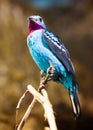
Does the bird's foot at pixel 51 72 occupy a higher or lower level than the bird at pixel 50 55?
lower

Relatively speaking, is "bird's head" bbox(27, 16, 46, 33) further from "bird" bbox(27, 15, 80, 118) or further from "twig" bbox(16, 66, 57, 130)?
"twig" bbox(16, 66, 57, 130)

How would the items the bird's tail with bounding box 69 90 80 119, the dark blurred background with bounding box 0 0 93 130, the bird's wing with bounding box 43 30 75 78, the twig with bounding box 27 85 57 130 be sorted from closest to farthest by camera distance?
the twig with bounding box 27 85 57 130
the bird's tail with bounding box 69 90 80 119
the bird's wing with bounding box 43 30 75 78
the dark blurred background with bounding box 0 0 93 130

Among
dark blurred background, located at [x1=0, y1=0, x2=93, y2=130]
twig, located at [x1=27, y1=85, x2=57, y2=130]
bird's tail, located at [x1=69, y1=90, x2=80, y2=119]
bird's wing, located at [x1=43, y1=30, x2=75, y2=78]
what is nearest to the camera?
twig, located at [x1=27, y1=85, x2=57, y2=130]

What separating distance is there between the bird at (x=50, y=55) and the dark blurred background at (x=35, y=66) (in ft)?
3.50

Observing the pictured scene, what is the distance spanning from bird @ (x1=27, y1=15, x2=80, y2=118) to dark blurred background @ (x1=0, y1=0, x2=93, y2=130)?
1067mm

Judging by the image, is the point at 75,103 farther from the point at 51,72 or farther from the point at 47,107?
the point at 47,107

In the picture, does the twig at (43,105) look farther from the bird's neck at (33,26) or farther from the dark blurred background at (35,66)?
the dark blurred background at (35,66)

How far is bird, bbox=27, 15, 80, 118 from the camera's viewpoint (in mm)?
807

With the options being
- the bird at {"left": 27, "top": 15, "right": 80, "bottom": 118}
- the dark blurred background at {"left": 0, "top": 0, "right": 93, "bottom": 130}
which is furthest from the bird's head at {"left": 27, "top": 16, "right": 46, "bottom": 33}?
the dark blurred background at {"left": 0, "top": 0, "right": 93, "bottom": 130}

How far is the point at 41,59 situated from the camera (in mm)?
850

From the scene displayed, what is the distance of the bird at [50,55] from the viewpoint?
81cm

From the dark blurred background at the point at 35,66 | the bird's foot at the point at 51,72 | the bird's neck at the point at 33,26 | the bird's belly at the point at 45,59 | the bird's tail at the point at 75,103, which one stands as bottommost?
the bird's tail at the point at 75,103

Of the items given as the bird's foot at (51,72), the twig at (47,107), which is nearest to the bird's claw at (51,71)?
the bird's foot at (51,72)

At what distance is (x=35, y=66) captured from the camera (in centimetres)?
217
